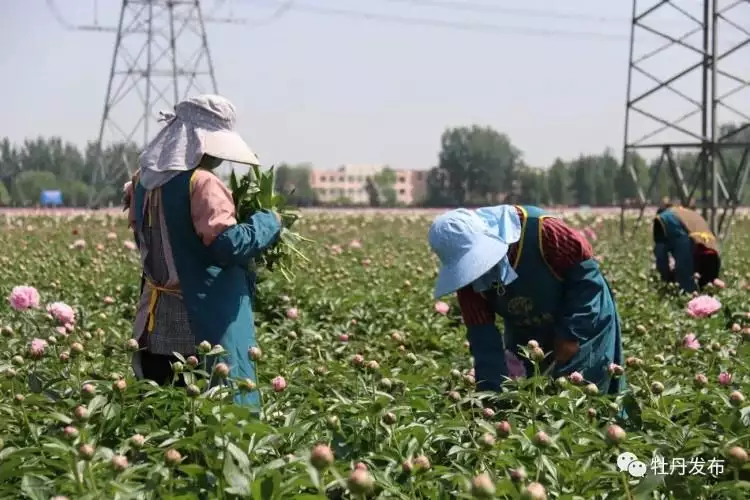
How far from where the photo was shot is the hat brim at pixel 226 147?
325 centimetres

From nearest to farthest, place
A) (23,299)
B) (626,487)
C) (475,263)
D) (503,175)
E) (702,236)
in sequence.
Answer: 1. (626,487)
2. (475,263)
3. (23,299)
4. (702,236)
5. (503,175)

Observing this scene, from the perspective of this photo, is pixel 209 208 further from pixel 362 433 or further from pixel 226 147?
pixel 362 433

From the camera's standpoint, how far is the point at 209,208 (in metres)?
3.18

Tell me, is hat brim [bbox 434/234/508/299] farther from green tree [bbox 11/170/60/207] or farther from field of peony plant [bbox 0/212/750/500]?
green tree [bbox 11/170/60/207]

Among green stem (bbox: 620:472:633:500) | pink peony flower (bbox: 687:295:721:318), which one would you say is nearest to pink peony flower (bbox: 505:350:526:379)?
green stem (bbox: 620:472:633:500)

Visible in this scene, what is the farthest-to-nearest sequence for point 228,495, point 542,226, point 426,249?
point 426,249, point 542,226, point 228,495

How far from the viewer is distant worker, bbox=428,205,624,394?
10.1 ft

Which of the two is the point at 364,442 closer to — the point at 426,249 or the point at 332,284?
the point at 332,284

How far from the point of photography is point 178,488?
2096 millimetres

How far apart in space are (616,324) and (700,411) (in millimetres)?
736

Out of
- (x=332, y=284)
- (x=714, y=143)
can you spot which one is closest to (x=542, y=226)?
(x=332, y=284)

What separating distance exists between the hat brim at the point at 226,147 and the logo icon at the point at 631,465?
1.63 m

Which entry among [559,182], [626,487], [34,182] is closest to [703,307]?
[626,487]

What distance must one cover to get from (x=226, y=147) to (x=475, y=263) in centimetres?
90
